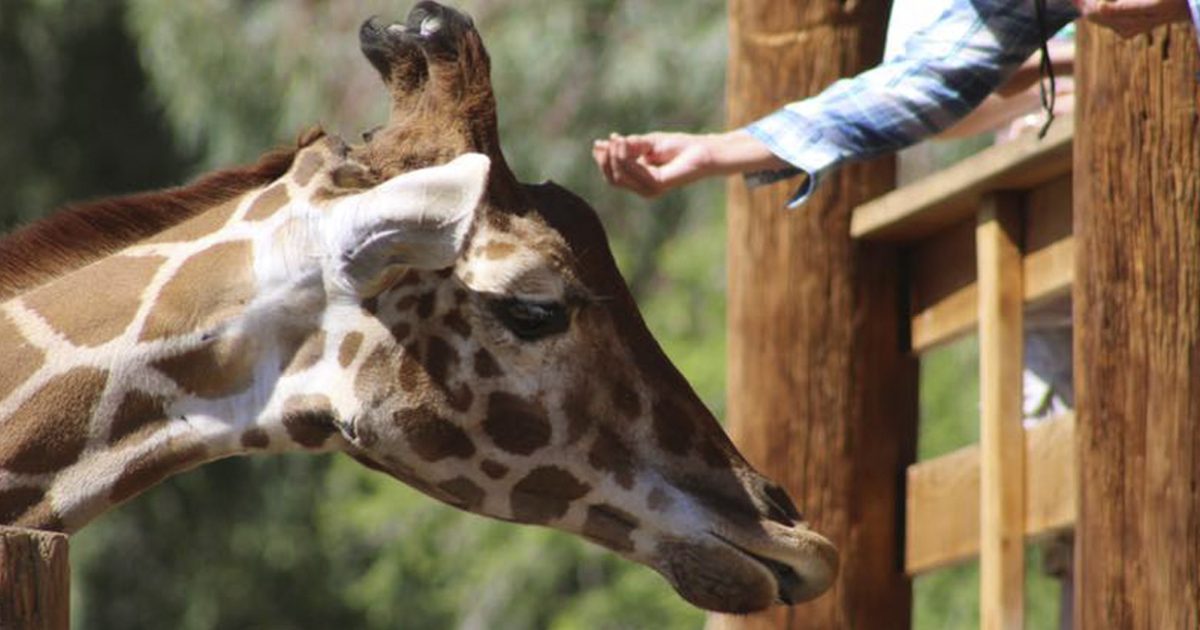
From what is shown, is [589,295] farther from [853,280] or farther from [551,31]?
[551,31]

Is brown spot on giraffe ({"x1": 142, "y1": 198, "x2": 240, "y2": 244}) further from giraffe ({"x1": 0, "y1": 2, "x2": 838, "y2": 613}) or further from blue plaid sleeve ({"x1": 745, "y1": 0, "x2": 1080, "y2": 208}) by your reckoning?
blue plaid sleeve ({"x1": 745, "y1": 0, "x2": 1080, "y2": 208})

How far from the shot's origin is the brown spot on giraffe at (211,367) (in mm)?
5031

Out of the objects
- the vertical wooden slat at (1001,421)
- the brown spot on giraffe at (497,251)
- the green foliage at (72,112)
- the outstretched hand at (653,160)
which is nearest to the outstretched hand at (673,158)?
the outstretched hand at (653,160)

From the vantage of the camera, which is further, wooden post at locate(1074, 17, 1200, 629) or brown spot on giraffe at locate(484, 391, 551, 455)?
brown spot on giraffe at locate(484, 391, 551, 455)

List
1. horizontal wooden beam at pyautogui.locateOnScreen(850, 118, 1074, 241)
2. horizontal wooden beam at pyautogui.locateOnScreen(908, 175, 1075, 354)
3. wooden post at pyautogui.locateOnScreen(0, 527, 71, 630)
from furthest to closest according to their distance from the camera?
horizontal wooden beam at pyautogui.locateOnScreen(908, 175, 1075, 354) → horizontal wooden beam at pyautogui.locateOnScreen(850, 118, 1074, 241) → wooden post at pyautogui.locateOnScreen(0, 527, 71, 630)

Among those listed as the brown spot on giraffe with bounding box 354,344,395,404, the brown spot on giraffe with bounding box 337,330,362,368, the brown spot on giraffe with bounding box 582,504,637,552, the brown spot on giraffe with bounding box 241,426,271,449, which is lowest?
the brown spot on giraffe with bounding box 582,504,637,552

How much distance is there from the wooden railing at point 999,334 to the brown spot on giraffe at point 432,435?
1356mm

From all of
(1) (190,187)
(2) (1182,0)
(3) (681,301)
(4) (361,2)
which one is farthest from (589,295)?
(4) (361,2)

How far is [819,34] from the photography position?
6.58m

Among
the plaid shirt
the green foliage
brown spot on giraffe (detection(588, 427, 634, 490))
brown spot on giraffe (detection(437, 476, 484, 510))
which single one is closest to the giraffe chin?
brown spot on giraffe (detection(588, 427, 634, 490))

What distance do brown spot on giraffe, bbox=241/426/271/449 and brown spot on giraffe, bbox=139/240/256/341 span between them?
201mm

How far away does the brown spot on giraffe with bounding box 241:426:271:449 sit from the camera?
5031 mm

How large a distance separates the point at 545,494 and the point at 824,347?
61.1 inches

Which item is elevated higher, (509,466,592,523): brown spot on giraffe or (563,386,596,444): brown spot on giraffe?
(563,386,596,444): brown spot on giraffe
